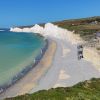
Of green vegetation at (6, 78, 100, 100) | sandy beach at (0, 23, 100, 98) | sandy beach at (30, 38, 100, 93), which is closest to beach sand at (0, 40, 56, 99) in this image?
sandy beach at (0, 23, 100, 98)

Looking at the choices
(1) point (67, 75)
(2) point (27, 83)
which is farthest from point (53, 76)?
(2) point (27, 83)

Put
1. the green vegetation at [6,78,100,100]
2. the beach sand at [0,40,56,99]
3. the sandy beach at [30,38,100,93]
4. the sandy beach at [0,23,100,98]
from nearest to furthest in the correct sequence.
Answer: the green vegetation at [6,78,100,100], the beach sand at [0,40,56,99], the sandy beach at [0,23,100,98], the sandy beach at [30,38,100,93]

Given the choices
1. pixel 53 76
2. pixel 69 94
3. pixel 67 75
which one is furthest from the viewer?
pixel 67 75

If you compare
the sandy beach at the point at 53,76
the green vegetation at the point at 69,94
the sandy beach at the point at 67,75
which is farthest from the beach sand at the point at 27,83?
the green vegetation at the point at 69,94

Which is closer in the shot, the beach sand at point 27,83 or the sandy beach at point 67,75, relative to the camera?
the beach sand at point 27,83

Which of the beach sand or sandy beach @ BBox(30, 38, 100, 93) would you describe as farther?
sandy beach @ BBox(30, 38, 100, 93)

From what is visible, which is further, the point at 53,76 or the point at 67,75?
the point at 67,75

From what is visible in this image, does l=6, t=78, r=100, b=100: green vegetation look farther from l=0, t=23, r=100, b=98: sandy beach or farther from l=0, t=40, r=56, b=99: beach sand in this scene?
l=0, t=23, r=100, b=98: sandy beach

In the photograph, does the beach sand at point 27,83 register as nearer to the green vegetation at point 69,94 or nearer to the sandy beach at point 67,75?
the sandy beach at point 67,75

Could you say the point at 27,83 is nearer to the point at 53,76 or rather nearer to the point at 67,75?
the point at 53,76

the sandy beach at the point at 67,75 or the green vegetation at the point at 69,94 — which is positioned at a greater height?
the green vegetation at the point at 69,94

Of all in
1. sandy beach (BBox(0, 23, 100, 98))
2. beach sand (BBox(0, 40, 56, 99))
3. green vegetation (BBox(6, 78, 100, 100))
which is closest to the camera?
green vegetation (BBox(6, 78, 100, 100))

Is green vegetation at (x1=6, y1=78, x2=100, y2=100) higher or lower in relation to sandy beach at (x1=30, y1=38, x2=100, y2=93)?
higher

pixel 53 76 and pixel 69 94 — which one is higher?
pixel 69 94
